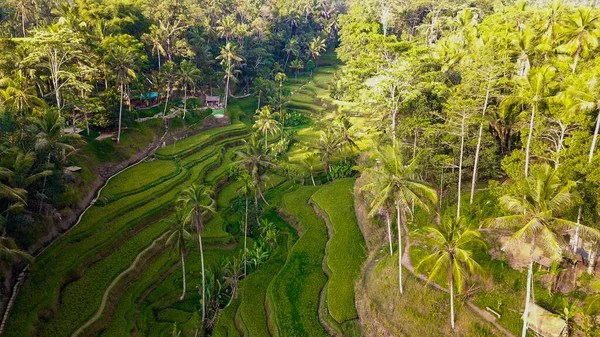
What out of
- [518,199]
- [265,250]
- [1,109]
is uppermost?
[1,109]

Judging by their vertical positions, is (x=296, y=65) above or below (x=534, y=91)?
below

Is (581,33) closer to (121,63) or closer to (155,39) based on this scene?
(121,63)

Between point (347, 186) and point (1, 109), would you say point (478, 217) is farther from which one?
point (1, 109)

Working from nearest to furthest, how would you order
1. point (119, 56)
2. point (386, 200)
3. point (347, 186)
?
point (386, 200) → point (347, 186) → point (119, 56)

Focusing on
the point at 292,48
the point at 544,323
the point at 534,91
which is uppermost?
the point at 292,48

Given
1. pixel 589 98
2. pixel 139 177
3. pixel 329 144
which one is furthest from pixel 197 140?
pixel 589 98

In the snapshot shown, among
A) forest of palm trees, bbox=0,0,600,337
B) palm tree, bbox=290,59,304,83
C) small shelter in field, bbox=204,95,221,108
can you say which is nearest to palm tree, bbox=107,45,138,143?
forest of palm trees, bbox=0,0,600,337

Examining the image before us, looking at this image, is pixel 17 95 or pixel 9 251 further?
pixel 17 95

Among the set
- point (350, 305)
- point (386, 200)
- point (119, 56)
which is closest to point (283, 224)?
point (350, 305)
